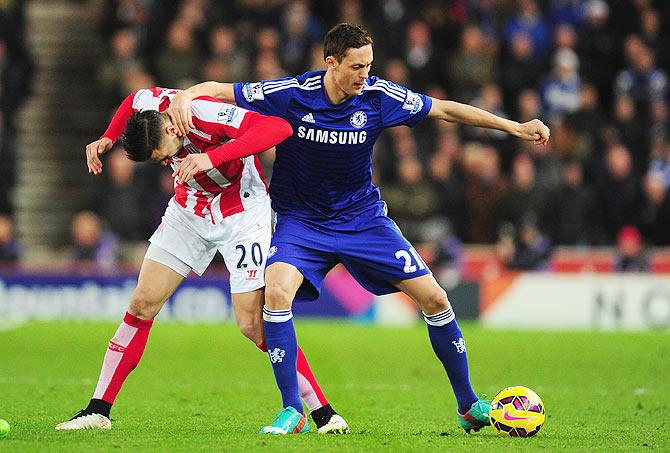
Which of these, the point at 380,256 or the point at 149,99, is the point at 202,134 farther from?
the point at 380,256

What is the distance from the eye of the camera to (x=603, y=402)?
31.9 feet

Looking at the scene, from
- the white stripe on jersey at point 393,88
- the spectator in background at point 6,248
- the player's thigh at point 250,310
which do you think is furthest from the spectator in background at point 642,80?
the player's thigh at point 250,310

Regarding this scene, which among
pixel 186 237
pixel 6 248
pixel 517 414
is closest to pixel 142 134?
pixel 186 237

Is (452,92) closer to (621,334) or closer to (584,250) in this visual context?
(584,250)

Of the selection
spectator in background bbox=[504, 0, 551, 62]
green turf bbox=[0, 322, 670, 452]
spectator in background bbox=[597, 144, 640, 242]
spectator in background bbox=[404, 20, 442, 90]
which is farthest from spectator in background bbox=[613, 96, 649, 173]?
green turf bbox=[0, 322, 670, 452]

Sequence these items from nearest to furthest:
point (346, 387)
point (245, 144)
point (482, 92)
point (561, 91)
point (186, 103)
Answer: point (245, 144), point (186, 103), point (346, 387), point (561, 91), point (482, 92)

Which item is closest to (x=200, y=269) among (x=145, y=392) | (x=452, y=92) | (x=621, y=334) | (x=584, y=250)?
(x=145, y=392)

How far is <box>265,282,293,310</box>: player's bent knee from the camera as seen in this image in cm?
761

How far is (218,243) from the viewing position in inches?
319

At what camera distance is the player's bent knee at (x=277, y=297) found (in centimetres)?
761

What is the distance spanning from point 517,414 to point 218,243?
2.20 metres

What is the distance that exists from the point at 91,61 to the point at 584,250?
1013 cm

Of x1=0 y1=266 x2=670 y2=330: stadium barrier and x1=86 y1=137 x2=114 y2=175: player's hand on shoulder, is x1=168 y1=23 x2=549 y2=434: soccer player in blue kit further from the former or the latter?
x1=0 y1=266 x2=670 y2=330: stadium barrier

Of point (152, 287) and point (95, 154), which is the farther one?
point (95, 154)
